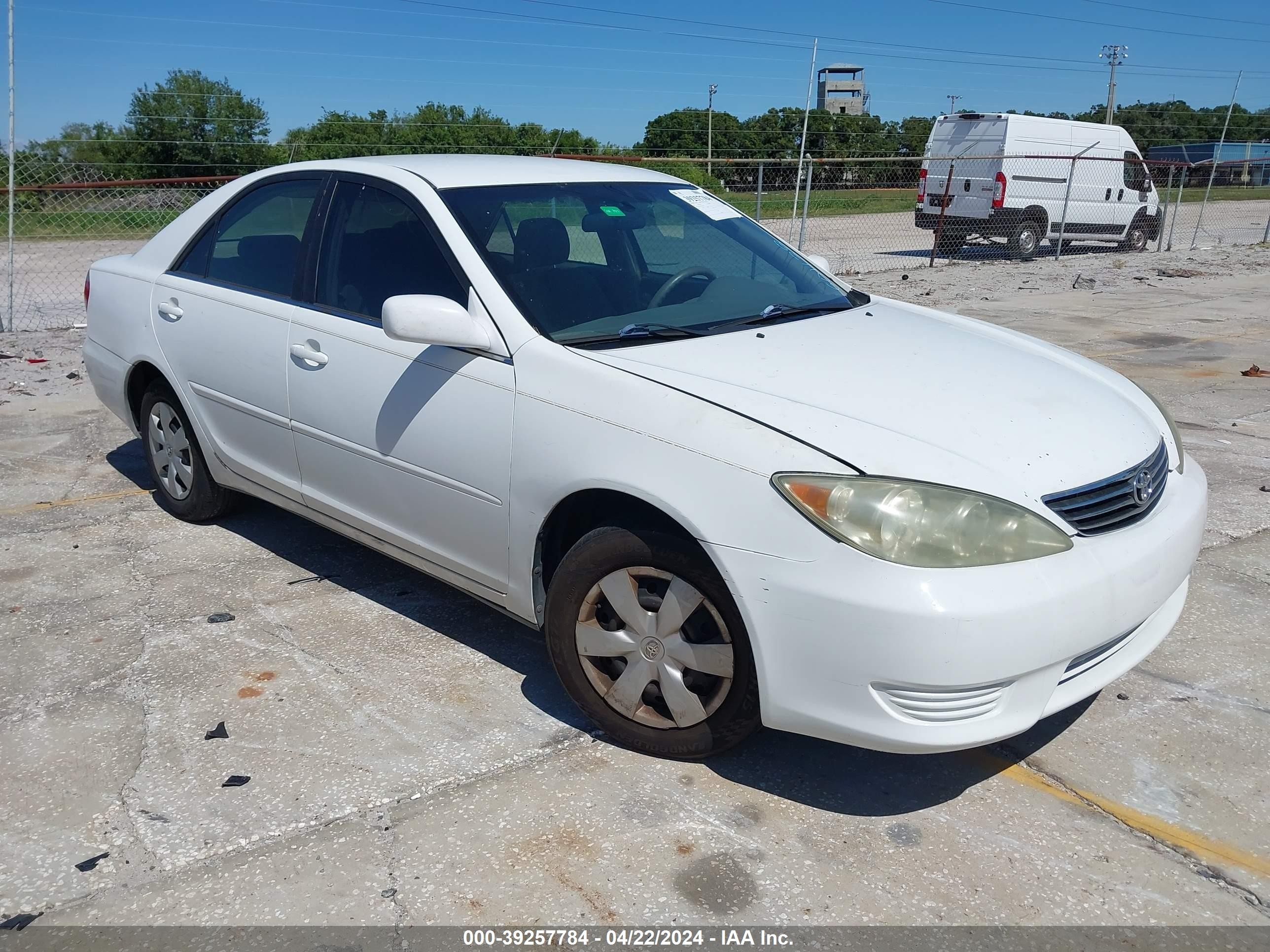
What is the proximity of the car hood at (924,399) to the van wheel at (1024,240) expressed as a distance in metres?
16.0

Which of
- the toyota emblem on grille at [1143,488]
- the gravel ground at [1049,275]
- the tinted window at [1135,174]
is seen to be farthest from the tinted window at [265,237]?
the tinted window at [1135,174]

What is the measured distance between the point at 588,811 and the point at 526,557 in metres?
0.77

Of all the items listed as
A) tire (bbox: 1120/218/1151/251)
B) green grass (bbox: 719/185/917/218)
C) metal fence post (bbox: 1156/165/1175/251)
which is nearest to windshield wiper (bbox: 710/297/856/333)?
green grass (bbox: 719/185/917/218)

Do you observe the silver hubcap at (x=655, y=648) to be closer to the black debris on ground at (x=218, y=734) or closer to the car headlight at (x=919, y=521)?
the car headlight at (x=919, y=521)

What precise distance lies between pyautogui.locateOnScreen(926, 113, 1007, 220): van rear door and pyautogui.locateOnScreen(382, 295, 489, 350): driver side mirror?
15.9 meters

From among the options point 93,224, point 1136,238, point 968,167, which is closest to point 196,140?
point 93,224

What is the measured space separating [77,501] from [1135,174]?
1973cm

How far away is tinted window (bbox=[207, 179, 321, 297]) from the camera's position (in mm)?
4191

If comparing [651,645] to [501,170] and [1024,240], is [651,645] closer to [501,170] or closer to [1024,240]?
[501,170]

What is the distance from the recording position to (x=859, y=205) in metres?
24.6

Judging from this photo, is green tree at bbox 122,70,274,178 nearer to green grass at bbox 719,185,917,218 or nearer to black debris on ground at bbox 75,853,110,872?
green grass at bbox 719,185,917,218

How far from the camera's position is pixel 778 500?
8.71ft

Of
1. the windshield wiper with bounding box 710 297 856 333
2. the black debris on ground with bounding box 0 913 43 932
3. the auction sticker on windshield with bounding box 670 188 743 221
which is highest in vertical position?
the auction sticker on windshield with bounding box 670 188 743 221

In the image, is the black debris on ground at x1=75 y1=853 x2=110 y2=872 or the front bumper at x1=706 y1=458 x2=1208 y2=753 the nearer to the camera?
the front bumper at x1=706 y1=458 x2=1208 y2=753
